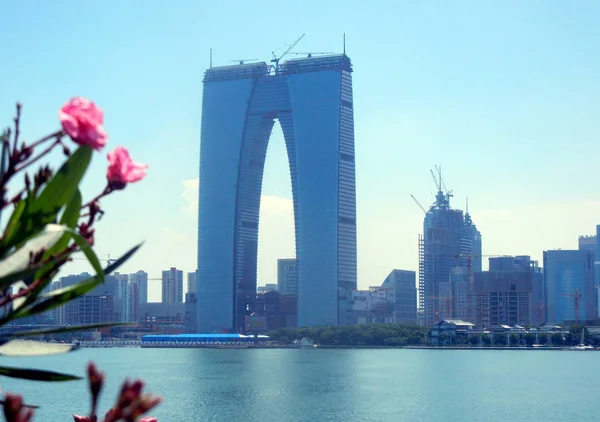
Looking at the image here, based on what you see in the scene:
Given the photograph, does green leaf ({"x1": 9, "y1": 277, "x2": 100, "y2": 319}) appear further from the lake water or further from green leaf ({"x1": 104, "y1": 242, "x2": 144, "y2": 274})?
the lake water

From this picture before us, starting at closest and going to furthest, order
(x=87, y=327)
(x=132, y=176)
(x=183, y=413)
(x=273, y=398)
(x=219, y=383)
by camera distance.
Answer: (x=132, y=176), (x=87, y=327), (x=183, y=413), (x=273, y=398), (x=219, y=383)

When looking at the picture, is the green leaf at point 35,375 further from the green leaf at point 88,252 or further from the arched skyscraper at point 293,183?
the arched skyscraper at point 293,183

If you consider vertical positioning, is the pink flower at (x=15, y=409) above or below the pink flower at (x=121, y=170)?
below

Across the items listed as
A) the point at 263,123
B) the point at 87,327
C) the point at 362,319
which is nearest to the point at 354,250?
the point at 362,319

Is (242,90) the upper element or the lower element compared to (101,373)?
upper

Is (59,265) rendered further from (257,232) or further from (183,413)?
(257,232)

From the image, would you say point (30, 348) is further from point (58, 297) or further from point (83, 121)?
point (83, 121)

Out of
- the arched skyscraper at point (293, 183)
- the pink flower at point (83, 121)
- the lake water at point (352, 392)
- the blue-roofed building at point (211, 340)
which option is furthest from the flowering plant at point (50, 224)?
the arched skyscraper at point (293, 183)
